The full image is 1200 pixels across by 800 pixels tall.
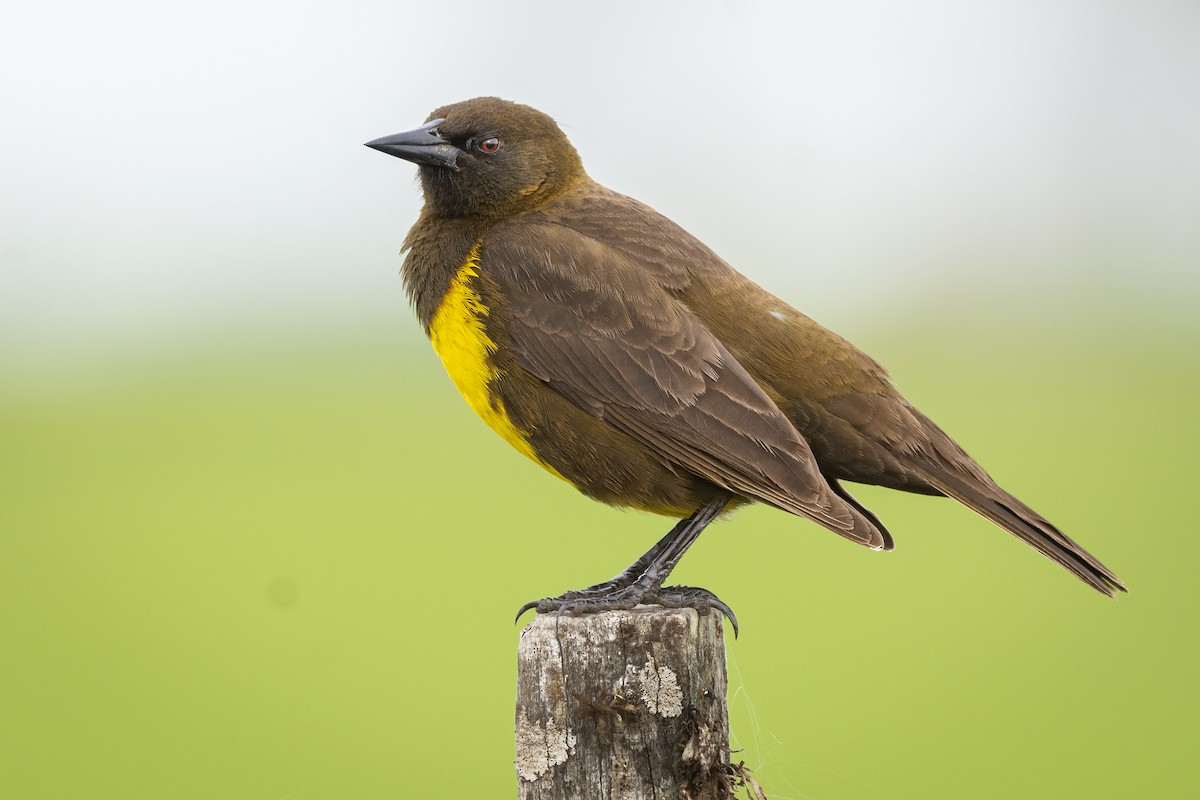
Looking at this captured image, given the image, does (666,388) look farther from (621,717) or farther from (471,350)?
(621,717)

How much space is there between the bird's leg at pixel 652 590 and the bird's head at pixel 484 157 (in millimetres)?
1395

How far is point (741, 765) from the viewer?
3.33 meters

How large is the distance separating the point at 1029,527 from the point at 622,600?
1.47 m

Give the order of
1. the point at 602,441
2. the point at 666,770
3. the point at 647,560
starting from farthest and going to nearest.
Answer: the point at 647,560 < the point at 602,441 < the point at 666,770

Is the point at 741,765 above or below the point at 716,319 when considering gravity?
below

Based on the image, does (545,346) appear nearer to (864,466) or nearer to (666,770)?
(864,466)

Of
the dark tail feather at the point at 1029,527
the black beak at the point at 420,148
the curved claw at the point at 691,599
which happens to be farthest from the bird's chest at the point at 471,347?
the dark tail feather at the point at 1029,527

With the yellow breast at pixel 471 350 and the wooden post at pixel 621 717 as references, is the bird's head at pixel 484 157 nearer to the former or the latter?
the yellow breast at pixel 471 350

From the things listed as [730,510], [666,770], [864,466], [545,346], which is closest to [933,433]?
[864,466]

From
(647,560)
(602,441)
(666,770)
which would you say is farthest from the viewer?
(647,560)

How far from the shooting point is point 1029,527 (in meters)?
4.21

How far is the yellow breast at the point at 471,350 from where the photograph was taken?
13.9 ft

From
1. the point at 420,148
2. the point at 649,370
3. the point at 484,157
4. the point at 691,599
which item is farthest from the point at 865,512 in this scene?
the point at 420,148

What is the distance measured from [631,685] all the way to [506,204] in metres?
2.10
